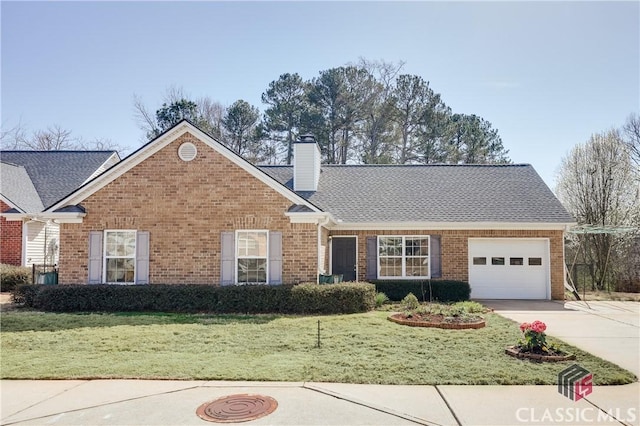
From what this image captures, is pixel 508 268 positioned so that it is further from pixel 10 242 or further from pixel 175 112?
pixel 175 112

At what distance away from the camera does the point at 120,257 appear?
50.1ft

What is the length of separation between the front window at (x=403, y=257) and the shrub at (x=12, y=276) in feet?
46.0

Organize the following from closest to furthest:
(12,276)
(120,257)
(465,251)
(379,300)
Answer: (120,257) → (379,300) → (465,251) → (12,276)

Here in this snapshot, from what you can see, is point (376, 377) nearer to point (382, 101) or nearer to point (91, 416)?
point (91, 416)

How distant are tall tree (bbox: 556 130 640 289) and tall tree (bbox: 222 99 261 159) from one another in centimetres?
2208

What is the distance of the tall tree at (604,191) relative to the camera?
87.8ft

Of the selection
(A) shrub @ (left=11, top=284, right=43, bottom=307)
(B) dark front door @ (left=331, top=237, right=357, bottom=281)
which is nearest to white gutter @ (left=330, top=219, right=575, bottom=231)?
(B) dark front door @ (left=331, top=237, right=357, bottom=281)

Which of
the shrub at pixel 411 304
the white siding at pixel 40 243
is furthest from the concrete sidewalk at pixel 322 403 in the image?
the white siding at pixel 40 243

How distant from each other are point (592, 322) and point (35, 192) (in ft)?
83.5

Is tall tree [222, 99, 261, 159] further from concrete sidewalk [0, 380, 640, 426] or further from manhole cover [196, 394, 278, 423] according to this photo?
manhole cover [196, 394, 278, 423]

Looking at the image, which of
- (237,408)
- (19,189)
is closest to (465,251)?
(237,408)

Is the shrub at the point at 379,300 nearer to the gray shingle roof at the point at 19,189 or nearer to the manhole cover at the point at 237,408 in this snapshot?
the manhole cover at the point at 237,408

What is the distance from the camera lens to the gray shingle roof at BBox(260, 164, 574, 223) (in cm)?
1886

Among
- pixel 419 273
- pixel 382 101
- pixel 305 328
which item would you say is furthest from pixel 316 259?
pixel 382 101
